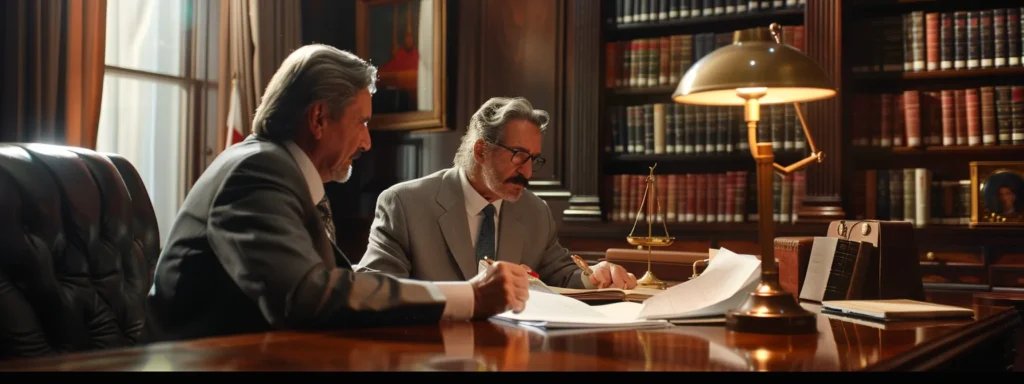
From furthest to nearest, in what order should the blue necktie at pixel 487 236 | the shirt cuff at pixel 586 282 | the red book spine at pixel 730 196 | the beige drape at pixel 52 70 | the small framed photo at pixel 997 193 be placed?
the red book spine at pixel 730 196, the small framed photo at pixel 997 193, the beige drape at pixel 52 70, the blue necktie at pixel 487 236, the shirt cuff at pixel 586 282

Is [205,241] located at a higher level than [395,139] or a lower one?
lower

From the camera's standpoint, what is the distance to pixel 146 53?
410cm

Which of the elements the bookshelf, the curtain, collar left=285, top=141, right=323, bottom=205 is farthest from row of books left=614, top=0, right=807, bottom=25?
collar left=285, top=141, right=323, bottom=205

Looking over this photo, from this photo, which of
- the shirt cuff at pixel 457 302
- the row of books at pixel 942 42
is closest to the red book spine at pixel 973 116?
the row of books at pixel 942 42

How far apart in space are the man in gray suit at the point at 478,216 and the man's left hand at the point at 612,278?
133mm

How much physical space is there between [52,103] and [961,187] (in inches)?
134

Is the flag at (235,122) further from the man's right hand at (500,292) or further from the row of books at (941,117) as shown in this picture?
the man's right hand at (500,292)

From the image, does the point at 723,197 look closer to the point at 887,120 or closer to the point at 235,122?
the point at 887,120

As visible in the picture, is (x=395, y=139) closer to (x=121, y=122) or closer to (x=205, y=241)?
(x=121, y=122)

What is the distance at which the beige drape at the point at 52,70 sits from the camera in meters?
3.18

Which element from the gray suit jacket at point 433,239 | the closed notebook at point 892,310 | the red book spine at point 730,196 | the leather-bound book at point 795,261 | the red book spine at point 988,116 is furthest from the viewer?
the red book spine at point 730,196

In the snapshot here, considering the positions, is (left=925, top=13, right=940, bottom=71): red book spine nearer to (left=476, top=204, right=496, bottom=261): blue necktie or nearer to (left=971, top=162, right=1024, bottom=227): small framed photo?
A: (left=971, top=162, right=1024, bottom=227): small framed photo

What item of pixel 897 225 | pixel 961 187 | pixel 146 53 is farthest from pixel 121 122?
pixel 961 187

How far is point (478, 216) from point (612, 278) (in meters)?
0.64
